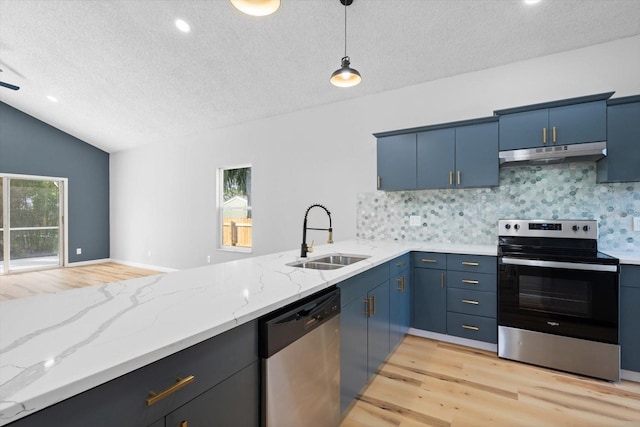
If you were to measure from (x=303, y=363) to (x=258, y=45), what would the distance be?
10.7ft

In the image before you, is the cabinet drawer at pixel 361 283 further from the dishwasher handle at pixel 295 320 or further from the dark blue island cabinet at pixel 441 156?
the dark blue island cabinet at pixel 441 156

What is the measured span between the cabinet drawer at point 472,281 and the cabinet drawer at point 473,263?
0.13 feet

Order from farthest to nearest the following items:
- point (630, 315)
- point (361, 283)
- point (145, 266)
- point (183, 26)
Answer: point (145, 266), point (183, 26), point (630, 315), point (361, 283)

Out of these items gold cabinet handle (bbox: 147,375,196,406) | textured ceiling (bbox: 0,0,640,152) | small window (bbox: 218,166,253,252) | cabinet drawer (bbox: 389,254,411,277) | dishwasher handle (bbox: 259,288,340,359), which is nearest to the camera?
gold cabinet handle (bbox: 147,375,196,406)

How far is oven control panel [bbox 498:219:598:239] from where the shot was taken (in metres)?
2.54

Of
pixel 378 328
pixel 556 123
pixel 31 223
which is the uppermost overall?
pixel 556 123

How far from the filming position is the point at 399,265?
2.68 m

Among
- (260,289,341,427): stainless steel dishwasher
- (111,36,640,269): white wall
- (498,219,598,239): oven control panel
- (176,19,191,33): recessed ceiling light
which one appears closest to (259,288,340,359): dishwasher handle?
(260,289,341,427): stainless steel dishwasher

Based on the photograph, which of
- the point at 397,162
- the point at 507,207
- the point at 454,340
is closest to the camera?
the point at 454,340

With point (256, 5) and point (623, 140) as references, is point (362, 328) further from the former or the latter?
point (623, 140)

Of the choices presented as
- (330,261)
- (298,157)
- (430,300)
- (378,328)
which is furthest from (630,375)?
(298,157)

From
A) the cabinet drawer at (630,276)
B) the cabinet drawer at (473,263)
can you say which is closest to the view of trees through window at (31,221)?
the cabinet drawer at (473,263)

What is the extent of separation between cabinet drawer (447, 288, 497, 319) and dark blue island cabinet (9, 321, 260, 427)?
2.26 meters

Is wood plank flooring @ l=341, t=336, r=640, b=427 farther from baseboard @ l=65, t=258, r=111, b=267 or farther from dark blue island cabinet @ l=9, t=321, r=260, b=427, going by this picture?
baseboard @ l=65, t=258, r=111, b=267
